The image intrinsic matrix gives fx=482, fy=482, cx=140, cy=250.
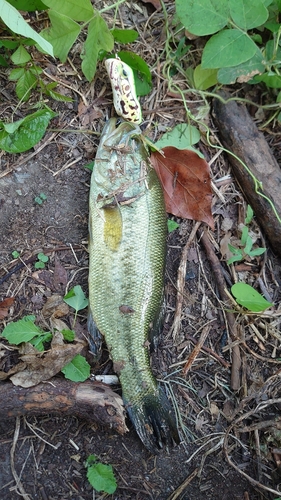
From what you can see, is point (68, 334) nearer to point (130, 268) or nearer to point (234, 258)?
point (130, 268)

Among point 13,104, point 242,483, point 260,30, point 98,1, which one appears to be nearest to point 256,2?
point 260,30

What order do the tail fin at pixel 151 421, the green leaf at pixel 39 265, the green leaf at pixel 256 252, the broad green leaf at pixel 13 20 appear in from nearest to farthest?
the broad green leaf at pixel 13 20 → the tail fin at pixel 151 421 → the green leaf at pixel 39 265 → the green leaf at pixel 256 252

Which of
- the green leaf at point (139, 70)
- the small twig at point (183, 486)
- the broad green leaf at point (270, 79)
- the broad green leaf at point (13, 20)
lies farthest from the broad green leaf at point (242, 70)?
the small twig at point (183, 486)

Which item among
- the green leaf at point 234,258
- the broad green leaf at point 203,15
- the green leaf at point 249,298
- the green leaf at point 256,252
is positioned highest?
the broad green leaf at point 203,15

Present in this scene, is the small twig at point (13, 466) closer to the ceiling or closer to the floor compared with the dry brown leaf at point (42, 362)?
closer to the floor

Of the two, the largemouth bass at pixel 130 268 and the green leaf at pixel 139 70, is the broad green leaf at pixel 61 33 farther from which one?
the largemouth bass at pixel 130 268

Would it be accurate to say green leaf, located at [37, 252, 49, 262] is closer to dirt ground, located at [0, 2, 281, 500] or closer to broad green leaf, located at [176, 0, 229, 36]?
dirt ground, located at [0, 2, 281, 500]

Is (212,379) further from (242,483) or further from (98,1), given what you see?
(98,1)
